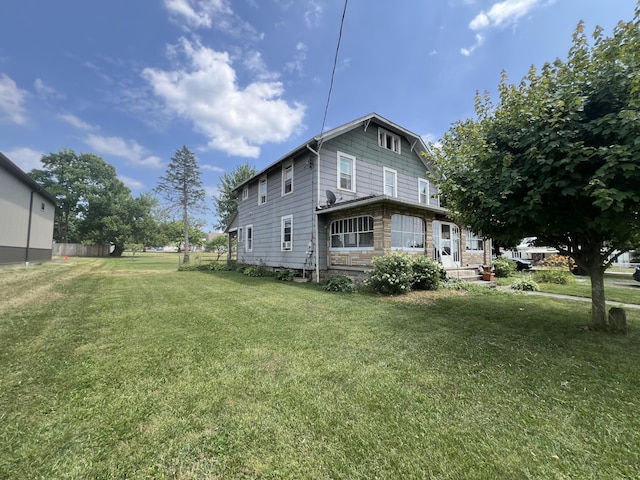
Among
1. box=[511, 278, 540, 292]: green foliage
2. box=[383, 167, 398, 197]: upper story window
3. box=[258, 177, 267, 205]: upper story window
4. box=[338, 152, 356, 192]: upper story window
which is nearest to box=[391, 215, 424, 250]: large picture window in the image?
box=[338, 152, 356, 192]: upper story window

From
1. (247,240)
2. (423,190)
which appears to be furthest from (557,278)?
(247,240)

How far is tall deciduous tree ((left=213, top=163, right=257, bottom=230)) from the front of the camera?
33.1 m

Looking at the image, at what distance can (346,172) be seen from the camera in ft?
41.0

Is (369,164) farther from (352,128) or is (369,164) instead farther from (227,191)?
(227,191)

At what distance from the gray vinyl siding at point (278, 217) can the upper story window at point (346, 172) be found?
142 centimetres

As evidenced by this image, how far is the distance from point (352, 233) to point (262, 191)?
7916 millimetres

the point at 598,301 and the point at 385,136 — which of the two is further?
the point at 385,136

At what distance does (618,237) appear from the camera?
4.24m

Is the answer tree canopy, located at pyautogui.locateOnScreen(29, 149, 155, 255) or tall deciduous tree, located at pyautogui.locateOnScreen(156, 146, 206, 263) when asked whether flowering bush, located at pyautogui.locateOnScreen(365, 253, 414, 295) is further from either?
tree canopy, located at pyautogui.locateOnScreen(29, 149, 155, 255)

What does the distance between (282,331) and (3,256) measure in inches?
790

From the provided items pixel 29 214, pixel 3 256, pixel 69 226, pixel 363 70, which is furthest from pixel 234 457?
pixel 69 226

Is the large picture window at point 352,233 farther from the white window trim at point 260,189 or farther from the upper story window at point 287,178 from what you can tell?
the white window trim at point 260,189

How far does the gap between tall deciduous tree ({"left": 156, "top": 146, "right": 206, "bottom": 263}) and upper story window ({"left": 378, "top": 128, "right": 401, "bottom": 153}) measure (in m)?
22.6

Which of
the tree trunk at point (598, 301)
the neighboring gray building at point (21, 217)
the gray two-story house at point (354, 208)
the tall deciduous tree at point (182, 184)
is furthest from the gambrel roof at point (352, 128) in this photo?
the tall deciduous tree at point (182, 184)
